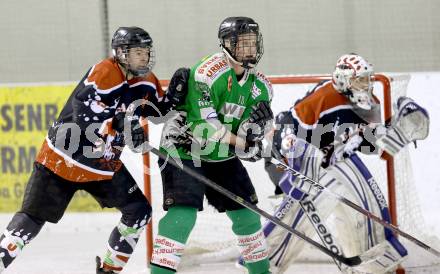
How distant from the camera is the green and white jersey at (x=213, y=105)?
3873 mm

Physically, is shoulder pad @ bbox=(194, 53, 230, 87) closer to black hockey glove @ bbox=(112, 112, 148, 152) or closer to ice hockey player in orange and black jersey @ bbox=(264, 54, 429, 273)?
black hockey glove @ bbox=(112, 112, 148, 152)

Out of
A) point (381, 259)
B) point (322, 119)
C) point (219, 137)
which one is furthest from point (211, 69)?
point (381, 259)

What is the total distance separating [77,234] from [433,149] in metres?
2.13

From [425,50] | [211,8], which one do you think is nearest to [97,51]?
[211,8]

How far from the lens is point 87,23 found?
6270mm

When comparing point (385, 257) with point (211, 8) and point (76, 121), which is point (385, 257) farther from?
point (211, 8)

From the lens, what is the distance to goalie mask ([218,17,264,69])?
3893 mm

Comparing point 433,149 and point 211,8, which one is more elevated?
point 211,8

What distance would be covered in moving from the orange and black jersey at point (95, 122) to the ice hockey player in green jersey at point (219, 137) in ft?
0.61

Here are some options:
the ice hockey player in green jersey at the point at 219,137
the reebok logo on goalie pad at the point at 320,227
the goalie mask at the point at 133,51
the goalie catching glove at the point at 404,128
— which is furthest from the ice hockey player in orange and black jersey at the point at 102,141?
the goalie catching glove at the point at 404,128

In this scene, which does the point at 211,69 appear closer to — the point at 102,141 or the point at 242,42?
the point at 242,42

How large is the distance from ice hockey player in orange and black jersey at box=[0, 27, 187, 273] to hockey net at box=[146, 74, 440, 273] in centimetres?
96

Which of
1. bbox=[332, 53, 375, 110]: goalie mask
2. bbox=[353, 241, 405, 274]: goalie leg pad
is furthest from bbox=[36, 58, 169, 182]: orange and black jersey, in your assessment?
bbox=[353, 241, 405, 274]: goalie leg pad

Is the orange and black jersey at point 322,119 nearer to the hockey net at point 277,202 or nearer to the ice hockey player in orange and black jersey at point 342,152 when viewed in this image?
the ice hockey player in orange and black jersey at point 342,152
